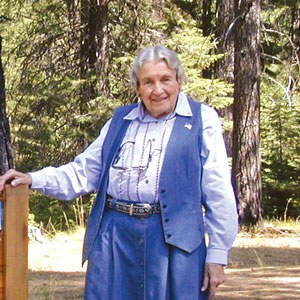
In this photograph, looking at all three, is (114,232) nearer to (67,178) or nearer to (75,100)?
(67,178)

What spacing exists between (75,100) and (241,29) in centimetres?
389

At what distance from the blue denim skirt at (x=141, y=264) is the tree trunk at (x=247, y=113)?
10.8 metres

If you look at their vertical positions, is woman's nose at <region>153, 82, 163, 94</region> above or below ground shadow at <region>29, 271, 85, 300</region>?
above

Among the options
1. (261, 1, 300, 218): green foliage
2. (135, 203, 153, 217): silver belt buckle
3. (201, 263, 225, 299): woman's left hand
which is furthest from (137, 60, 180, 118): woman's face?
(261, 1, 300, 218): green foliage

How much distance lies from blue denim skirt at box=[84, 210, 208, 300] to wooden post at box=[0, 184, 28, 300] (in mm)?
327

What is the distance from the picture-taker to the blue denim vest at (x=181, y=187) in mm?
3416

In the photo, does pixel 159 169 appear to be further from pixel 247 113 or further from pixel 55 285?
pixel 247 113

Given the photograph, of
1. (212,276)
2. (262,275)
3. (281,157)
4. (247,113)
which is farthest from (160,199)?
(281,157)

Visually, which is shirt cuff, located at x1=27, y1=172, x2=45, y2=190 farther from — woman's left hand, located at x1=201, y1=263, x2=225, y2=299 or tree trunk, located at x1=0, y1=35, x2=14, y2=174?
tree trunk, located at x1=0, y1=35, x2=14, y2=174

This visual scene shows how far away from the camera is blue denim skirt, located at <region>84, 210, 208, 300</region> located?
3.44 m

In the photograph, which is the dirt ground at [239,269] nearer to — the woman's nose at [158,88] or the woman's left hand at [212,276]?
the woman's left hand at [212,276]

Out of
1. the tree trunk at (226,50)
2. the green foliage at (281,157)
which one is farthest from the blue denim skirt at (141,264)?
the green foliage at (281,157)

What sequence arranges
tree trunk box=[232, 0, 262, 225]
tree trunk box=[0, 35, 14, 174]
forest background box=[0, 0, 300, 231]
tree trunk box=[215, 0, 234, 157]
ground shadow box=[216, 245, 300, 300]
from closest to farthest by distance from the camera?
tree trunk box=[0, 35, 14, 174]
ground shadow box=[216, 245, 300, 300]
tree trunk box=[232, 0, 262, 225]
forest background box=[0, 0, 300, 231]
tree trunk box=[215, 0, 234, 157]

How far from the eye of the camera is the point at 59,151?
53.9 feet
